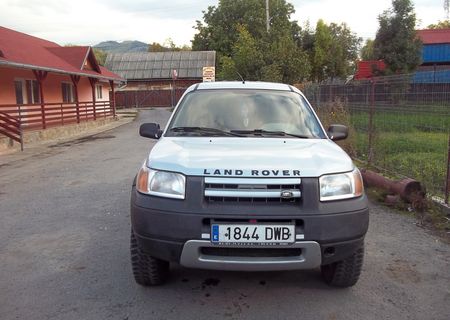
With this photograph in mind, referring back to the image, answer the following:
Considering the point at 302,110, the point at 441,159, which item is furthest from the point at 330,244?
the point at 441,159

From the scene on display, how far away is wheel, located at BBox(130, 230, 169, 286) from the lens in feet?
11.9

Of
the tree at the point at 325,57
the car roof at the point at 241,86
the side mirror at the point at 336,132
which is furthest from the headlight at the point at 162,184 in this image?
the tree at the point at 325,57

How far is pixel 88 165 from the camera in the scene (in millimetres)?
11016

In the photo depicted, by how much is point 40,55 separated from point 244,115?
20.2 metres

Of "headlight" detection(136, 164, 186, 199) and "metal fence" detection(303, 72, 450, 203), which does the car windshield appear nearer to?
"headlight" detection(136, 164, 186, 199)

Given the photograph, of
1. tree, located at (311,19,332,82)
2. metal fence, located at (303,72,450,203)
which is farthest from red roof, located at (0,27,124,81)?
tree, located at (311,19,332,82)

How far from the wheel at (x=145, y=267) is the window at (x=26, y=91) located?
18622mm

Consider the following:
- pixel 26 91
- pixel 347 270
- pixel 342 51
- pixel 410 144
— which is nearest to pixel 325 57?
pixel 342 51

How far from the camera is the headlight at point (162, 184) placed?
3.27m

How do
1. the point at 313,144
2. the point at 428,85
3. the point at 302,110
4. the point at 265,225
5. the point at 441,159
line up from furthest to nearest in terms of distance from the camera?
the point at 441,159, the point at 428,85, the point at 302,110, the point at 313,144, the point at 265,225

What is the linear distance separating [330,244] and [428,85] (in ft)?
15.2

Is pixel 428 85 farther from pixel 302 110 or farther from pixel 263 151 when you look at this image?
pixel 263 151

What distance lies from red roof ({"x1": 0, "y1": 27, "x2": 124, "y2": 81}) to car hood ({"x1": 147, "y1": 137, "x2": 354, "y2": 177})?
13.9m

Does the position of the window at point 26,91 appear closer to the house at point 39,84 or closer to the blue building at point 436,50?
the house at point 39,84
